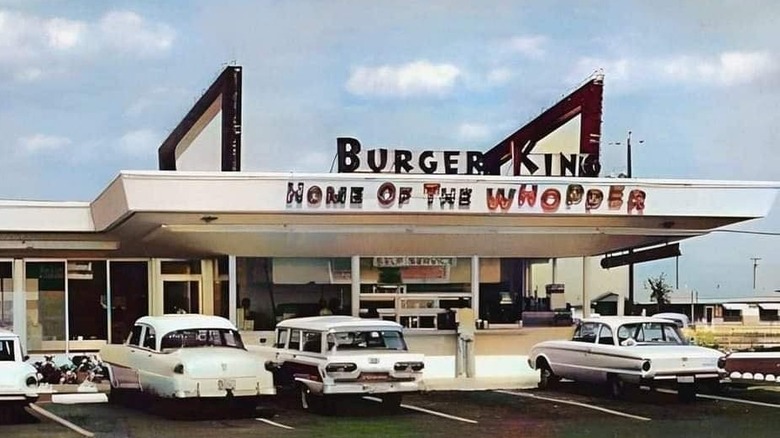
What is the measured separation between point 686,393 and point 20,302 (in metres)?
16.3

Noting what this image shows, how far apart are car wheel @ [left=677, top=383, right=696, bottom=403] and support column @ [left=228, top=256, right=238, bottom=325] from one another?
382 inches

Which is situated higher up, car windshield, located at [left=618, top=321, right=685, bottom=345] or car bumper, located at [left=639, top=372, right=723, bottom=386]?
car windshield, located at [left=618, top=321, right=685, bottom=345]

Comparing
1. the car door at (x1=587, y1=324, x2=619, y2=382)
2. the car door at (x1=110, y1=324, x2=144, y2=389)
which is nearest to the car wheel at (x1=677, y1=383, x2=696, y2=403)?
the car door at (x1=587, y1=324, x2=619, y2=382)

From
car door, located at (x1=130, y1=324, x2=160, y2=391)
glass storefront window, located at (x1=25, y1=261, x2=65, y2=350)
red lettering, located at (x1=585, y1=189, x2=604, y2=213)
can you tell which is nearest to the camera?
car door, located at (x1=130, y1=324, x2=160, y2=391)

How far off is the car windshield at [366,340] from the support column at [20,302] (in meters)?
12.6

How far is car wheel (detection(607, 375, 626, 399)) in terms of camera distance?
66.4 ft

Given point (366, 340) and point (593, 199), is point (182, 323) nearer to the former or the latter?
point (366, 340)

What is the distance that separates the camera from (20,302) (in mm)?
28016

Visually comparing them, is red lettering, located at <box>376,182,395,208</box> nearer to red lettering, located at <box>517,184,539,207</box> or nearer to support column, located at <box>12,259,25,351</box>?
red lettering, located at <box>517,184,539,207</box>

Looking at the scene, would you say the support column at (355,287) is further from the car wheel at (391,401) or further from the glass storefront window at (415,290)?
the car wheel at (391,401)

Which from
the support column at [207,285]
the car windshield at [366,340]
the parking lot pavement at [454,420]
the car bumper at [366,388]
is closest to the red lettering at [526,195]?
the parking lot pavement at [454,420]

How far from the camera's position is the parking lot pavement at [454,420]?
16156mm

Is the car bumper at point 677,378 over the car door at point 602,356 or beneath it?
beneath

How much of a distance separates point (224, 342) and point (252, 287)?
7.07 meters
